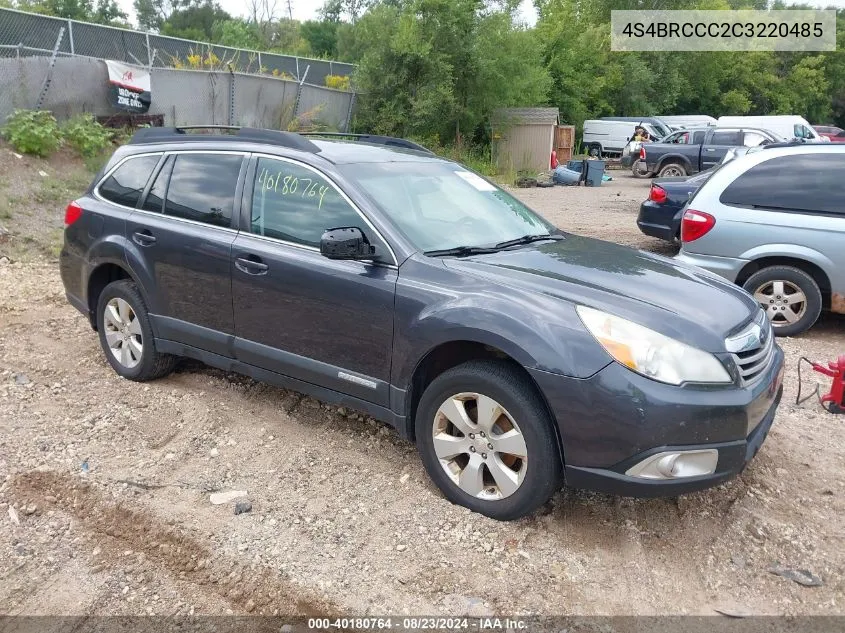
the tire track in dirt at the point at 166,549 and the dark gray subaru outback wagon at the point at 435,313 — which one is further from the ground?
the dark gray subaru outback wagon at the point at 435,313

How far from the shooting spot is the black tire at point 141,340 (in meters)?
4.92

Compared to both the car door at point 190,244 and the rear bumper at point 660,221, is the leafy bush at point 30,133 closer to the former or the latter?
the car door at point 190,244

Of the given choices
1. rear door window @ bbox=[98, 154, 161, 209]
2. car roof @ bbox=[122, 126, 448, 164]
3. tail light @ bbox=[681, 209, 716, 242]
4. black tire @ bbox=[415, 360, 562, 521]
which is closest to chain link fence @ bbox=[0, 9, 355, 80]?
rear door window @ bbox=[98, 154, 161, 209]

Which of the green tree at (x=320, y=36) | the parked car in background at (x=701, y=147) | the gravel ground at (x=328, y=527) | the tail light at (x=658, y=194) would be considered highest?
the green tree at (x=320, y=36)

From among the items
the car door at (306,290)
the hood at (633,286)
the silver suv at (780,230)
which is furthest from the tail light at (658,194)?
the car door at (306,290)

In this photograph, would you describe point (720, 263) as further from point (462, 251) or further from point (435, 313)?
point (435, 313)

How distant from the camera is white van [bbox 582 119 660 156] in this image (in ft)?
110

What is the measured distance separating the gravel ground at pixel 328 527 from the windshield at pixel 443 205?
1.27 m

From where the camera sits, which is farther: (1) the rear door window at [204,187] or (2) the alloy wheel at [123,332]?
(2) the alloy wheel at [123,332]

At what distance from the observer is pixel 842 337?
6594 mm

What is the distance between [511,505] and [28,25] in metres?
15.2

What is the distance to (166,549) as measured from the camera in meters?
3.26

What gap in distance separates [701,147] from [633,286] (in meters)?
20.1

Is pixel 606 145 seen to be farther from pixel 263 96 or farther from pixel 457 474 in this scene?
pixel 457 474
